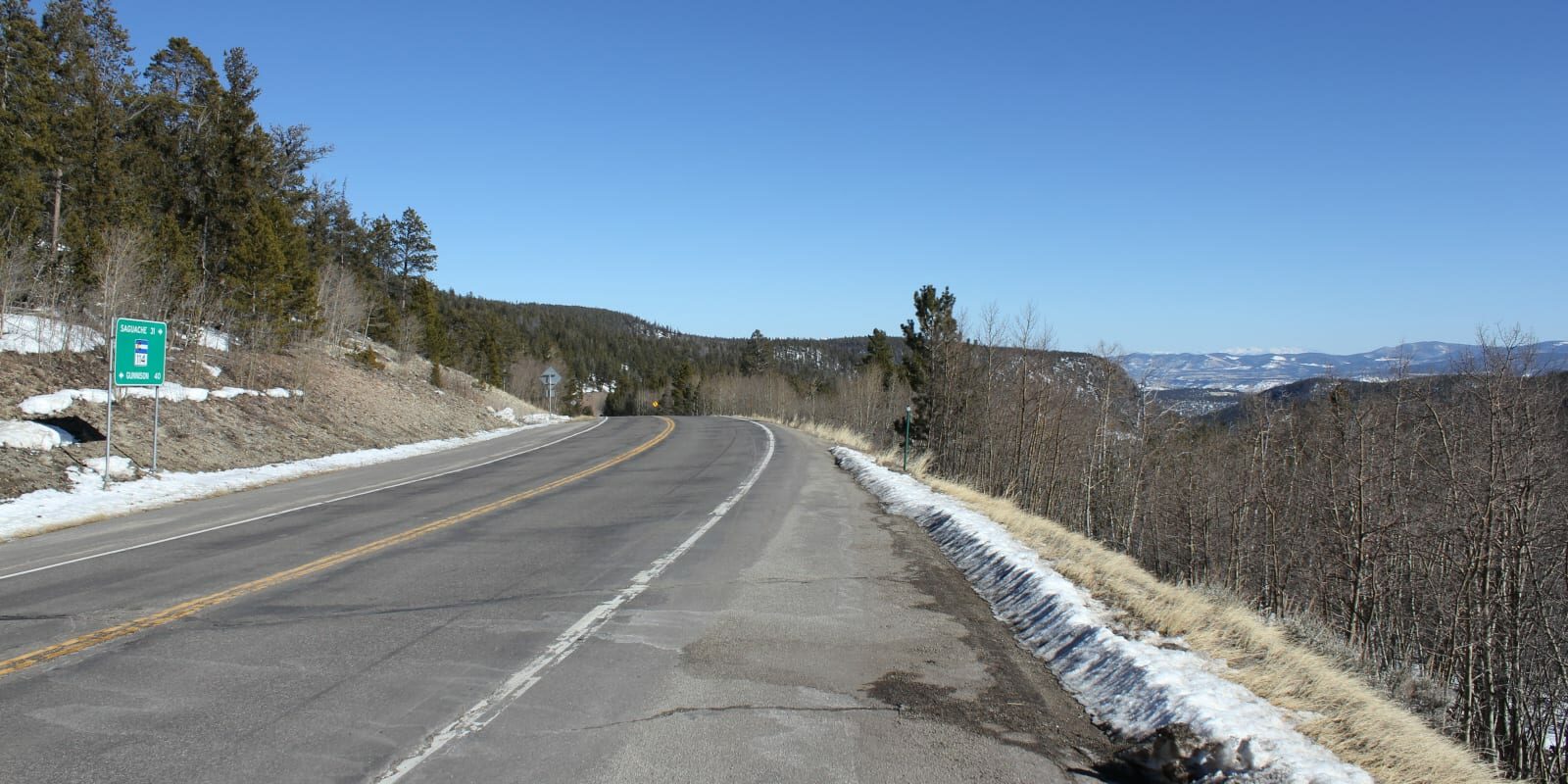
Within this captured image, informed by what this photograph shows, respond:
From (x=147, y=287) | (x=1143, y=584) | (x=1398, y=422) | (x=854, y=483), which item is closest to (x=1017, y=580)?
(x=1143, y=584)

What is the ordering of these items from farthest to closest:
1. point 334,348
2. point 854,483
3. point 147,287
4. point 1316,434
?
point 334,348
point 1316,434
point 147,287
point 854,483

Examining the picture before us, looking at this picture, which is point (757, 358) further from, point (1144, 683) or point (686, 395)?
point (1144, 683)

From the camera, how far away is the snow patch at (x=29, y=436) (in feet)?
48.0

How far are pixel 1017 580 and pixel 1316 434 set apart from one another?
33.3 metres

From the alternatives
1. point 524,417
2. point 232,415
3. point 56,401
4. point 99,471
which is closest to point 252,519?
point 99,471

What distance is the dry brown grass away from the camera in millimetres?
4457

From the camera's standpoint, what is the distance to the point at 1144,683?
17.5 ft

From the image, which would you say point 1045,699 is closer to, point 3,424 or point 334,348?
point 3,424

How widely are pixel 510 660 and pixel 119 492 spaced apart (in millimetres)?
12571

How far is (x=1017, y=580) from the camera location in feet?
27.7

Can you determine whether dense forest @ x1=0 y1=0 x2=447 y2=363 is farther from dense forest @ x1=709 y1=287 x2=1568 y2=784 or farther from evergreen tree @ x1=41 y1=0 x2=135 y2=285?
dense forest @ x1=709 y1=287 x2=1568 y2=784

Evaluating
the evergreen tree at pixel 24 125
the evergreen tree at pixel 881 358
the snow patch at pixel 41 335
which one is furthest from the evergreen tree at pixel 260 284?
the evergreen tree at pixel 881 358

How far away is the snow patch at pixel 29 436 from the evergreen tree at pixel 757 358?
106 metres

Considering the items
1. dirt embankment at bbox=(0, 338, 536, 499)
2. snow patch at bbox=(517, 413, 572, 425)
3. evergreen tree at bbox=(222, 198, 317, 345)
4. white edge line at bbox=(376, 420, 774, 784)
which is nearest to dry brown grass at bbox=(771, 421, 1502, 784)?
white edge line at bbox=(376, 420, 774, 784)
